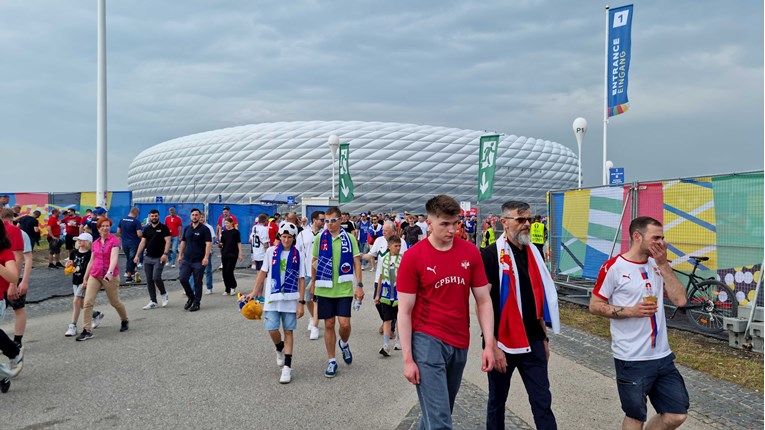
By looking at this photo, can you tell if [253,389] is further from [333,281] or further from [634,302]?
[634,302]

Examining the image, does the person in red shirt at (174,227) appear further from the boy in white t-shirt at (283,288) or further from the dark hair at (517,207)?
the dark hair at (517,207)

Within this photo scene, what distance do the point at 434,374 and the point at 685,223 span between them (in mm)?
6967

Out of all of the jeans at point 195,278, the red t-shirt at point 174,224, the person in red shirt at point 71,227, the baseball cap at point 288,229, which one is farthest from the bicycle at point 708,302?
the person in red shirt at point 71,227

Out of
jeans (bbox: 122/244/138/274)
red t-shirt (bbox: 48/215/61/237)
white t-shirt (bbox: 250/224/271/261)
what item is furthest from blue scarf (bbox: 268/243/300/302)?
red t-shirt (bbox: 48/215/61/237)

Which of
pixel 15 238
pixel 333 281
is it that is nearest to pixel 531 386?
pixel 333 281

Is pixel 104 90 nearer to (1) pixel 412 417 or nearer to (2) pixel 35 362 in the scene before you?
(2) pixel 35 362

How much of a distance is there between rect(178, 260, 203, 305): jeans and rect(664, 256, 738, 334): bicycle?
7695 millimetres

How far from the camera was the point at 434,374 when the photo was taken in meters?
2.96

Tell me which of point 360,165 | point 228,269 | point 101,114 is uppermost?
point 360,165

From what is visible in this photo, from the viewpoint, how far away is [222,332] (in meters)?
7.62

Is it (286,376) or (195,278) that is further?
(195,278)

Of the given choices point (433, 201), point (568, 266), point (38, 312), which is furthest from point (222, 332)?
point (568, 266)

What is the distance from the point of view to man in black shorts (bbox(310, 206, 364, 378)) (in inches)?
223

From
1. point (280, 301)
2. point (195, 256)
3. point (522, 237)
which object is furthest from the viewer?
point (195, 256)
